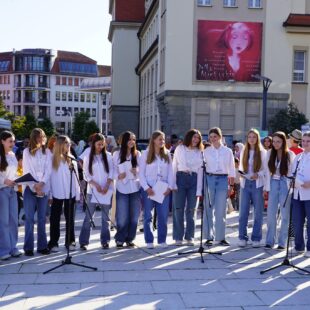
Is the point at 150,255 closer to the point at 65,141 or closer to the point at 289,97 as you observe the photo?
the point at 65,141

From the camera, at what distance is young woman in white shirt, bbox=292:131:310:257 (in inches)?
332

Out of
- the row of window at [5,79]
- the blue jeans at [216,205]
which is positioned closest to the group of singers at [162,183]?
the blue jeans at [216,205]

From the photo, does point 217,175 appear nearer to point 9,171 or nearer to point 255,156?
point 255,156

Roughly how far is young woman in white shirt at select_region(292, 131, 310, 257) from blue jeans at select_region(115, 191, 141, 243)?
103 inches

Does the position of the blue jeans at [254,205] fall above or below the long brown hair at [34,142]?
below

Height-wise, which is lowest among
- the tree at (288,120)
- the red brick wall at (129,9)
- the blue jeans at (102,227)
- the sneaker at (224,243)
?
the sneaker at (224,243)

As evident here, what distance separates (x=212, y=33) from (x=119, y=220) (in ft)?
77.6

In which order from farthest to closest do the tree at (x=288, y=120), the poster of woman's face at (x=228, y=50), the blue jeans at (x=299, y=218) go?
the poster of woman's face at (x=228, y=50)
the tree at (x=288, y=120)
the blue jeans at (x=299, y=218)

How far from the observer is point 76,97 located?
127 m

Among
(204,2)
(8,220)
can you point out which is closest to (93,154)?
(8,220)

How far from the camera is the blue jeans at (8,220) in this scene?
8.05 metres

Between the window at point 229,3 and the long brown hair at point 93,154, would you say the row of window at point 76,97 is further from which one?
the long brown hair at point 93,154

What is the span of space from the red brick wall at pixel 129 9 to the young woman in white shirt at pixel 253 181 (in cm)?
4921

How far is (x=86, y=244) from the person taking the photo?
29.3 feet
